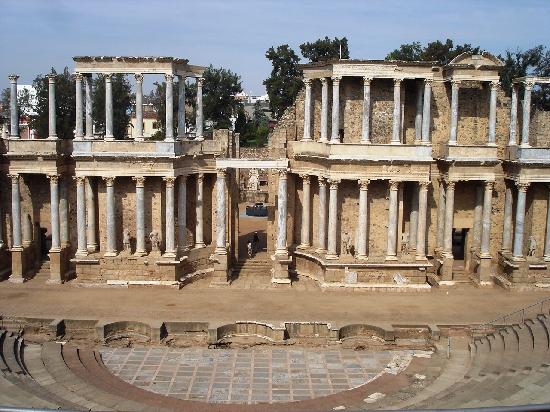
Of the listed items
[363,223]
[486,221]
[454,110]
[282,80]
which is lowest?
[363,223]

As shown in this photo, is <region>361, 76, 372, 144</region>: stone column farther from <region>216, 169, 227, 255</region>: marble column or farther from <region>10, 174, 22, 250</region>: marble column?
<region>10, 174, 22, 250</region>: marble column

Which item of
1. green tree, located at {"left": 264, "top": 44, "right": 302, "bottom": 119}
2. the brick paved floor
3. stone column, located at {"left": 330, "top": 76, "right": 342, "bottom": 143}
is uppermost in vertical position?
green tree, located at {"left": 264, "top": 44, "right": 302, "bottom": 119}

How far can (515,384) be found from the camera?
16.4 m

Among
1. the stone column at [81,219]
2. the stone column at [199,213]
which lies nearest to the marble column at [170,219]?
the stone column at [199,213]

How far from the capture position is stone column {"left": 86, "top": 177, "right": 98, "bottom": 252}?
97.0ft

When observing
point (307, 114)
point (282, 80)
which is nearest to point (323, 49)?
point (282, 80)

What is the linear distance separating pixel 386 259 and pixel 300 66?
408 inches

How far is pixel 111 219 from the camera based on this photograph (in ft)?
96.1

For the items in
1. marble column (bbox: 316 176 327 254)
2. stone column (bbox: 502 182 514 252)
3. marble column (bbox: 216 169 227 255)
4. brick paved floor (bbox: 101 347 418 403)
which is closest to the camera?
brick paved floor (bbox: 101 347 418 403)

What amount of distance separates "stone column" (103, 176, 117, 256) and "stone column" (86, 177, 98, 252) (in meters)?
0.92

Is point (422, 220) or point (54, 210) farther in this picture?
point (422, 220)

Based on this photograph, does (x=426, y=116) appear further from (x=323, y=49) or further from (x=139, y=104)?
(x=323, y=49)

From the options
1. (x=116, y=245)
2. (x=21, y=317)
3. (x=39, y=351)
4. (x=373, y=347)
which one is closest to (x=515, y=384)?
(x=373, y=347)

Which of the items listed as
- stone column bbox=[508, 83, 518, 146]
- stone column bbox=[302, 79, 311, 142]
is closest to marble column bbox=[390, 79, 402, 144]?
stone column bbox=[302, 79, 311, 142]
